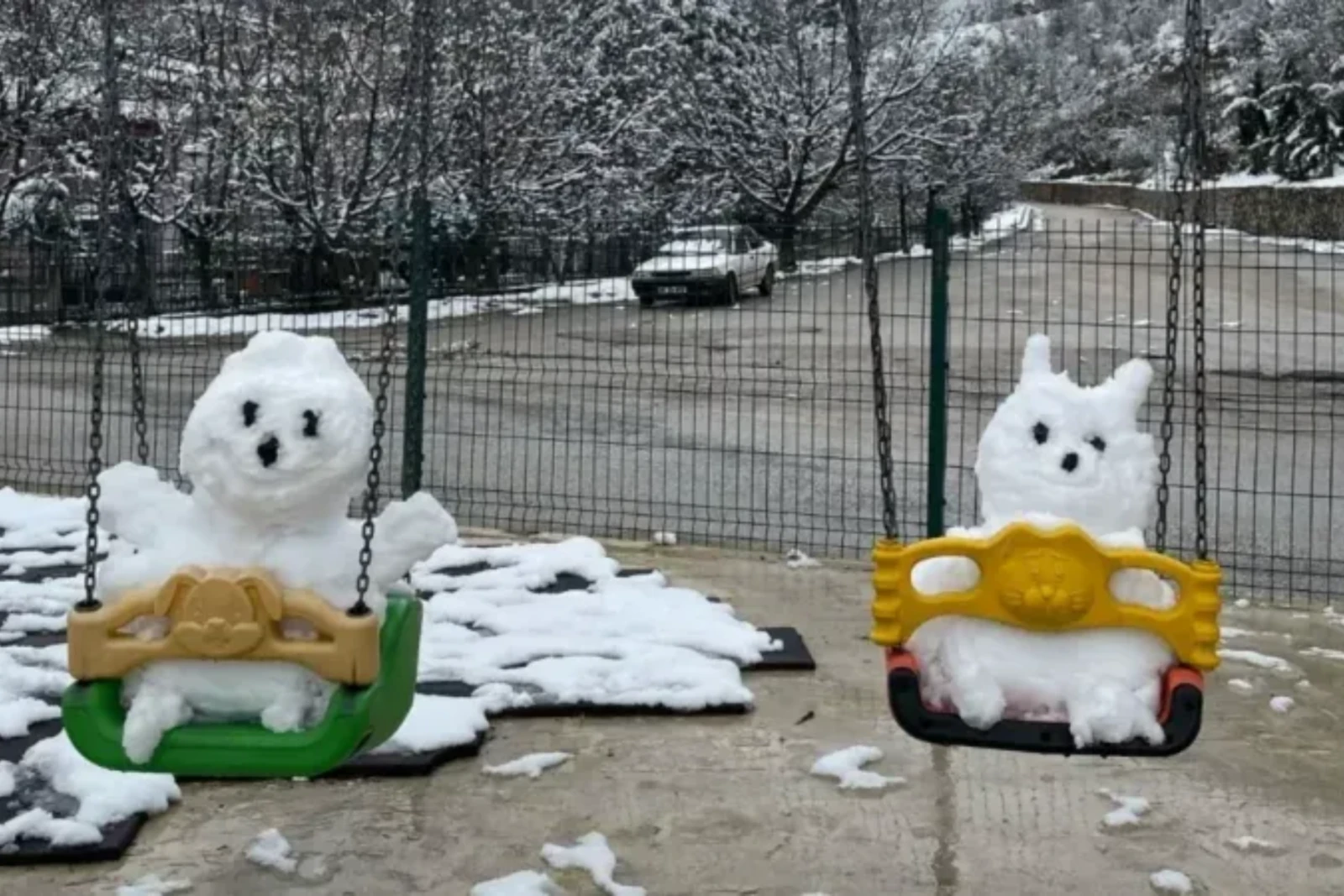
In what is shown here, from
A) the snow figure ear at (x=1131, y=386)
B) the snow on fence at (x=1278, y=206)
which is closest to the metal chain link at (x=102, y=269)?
the snow figure ear at (x=1131, y=386)

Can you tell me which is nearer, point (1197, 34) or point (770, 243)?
point (1197, 34)

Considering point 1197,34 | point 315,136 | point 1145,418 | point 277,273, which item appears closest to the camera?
point 1197,34

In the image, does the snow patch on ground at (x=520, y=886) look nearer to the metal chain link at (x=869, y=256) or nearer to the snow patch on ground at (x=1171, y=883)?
the metal chain link at (x=869, y=256)

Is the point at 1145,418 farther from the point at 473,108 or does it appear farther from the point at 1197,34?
the point at 473,108

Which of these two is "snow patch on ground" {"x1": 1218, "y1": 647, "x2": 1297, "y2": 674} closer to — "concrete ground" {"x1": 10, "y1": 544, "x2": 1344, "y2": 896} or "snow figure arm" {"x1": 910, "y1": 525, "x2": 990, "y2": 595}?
"concrete ground" {"x1": 10, "y1": 544, "x2": 1344, "y2": 896}

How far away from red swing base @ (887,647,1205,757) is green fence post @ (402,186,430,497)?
3.22 metres

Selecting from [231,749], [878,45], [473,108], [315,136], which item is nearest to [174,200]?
Result: [315,136]

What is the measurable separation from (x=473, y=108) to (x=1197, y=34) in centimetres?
2171

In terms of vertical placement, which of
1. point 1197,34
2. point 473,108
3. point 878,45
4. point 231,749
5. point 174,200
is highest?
point 878,45

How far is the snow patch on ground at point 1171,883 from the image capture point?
10.8ft

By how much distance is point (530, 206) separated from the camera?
984 inches

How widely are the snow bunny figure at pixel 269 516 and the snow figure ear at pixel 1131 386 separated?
54.8 inches

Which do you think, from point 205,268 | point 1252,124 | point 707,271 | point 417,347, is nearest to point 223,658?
point 417,347

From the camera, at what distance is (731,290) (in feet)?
42.6
